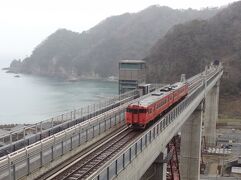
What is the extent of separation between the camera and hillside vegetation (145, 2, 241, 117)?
13575 centimetres

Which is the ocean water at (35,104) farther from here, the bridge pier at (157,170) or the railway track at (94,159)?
the railway track at (94,159)

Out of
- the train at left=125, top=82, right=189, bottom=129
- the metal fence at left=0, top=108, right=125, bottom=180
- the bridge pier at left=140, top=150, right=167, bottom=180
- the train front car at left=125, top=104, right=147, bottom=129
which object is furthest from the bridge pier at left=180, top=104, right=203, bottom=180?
the bridge pier at left=140, top=150, right=167, bottom=180

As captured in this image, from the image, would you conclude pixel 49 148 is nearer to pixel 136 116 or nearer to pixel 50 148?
pixel 50 148

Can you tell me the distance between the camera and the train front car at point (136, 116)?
24.9 meters

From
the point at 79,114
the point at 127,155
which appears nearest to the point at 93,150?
the point at 127,155

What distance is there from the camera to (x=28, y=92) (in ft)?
496

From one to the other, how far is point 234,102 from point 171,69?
39.4 m

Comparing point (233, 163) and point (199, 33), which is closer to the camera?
point (233, 163)

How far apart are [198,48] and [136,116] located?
123m

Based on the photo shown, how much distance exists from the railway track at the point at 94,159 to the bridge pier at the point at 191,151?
2002 centimetres

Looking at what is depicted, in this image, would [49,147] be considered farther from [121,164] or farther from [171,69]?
[171,69]

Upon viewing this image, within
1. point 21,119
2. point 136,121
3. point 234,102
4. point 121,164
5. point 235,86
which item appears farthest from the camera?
point 235,86

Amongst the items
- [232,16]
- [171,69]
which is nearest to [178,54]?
[171,69]

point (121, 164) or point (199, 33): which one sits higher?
point (199, 33)
